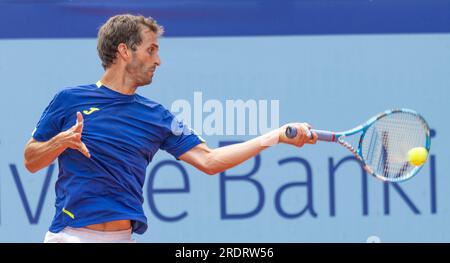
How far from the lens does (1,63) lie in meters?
6.36

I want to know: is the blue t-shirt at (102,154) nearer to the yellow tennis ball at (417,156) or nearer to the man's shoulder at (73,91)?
the man's shoulder at (73,91)

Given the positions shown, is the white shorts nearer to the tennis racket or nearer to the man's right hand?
the man's right hand

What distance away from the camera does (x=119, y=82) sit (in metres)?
4.77

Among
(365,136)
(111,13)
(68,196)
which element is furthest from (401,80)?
(68,196)

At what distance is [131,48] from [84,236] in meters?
0.89

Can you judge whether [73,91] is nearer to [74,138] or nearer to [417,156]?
[74,138]

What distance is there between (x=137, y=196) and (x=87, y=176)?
250 mm

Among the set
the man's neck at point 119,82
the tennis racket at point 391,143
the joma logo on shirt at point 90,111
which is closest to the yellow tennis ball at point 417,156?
the tennis racket at point 391,143

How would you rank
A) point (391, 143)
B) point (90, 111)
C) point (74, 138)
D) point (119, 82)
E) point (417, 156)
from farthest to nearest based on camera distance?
point (391, 143) < point (417, 156) < point (119, 82) < point (90, 111) < point (74, 138)

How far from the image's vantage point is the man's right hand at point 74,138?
4.36 m

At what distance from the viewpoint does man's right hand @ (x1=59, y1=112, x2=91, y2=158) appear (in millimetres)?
4359

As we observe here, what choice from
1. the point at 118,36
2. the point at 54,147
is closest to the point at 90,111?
the point at 54,147
